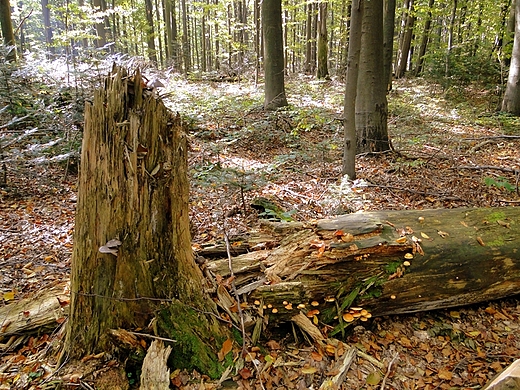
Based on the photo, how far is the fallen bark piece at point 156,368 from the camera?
7.72 feet

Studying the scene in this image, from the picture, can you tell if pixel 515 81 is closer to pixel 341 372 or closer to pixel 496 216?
pixel 496 216

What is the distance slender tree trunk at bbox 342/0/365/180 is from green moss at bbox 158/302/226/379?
4422 mm

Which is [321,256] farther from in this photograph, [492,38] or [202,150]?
[492,38]

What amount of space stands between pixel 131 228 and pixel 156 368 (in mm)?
988

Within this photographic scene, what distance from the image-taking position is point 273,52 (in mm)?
10930

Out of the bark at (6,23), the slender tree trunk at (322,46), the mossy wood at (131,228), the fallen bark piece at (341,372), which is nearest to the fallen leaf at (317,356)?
the fallen bark piece at (341,372)

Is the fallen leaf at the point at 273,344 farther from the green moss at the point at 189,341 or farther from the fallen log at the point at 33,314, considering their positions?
the fallen log at the point at 33,314

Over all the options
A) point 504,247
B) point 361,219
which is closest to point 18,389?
point 361,219

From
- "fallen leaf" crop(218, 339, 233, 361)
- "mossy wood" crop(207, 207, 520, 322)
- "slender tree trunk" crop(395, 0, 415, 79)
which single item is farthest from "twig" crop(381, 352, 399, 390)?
"slender tree trunk" crop(395, 0, 415, 79)

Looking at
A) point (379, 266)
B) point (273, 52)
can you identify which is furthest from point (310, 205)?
point (273, 52)

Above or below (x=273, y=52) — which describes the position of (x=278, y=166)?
below

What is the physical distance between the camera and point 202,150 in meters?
8.15

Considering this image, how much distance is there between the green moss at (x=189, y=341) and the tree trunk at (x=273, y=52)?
9.23 m

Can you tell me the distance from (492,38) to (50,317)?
2646cm
